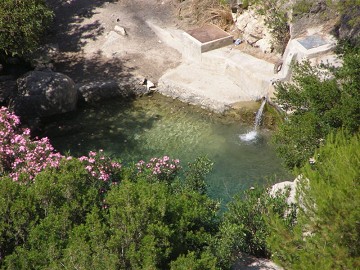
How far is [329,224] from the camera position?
8594mm

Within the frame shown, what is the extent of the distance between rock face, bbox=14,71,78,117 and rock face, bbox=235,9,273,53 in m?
7.42

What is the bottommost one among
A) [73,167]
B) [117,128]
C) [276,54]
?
[117,128]

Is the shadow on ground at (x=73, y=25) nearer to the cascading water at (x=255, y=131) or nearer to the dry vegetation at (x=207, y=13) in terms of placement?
the dry vegetation at (x=207, y=13)

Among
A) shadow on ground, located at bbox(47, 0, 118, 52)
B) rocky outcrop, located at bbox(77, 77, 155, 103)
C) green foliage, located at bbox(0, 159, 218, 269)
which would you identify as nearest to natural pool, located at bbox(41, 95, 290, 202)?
rocky outcrop, located at bbox(77, 77, 155, 103)

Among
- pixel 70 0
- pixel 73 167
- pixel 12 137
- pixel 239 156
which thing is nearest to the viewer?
pixel 73 167

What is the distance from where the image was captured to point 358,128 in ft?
38.8

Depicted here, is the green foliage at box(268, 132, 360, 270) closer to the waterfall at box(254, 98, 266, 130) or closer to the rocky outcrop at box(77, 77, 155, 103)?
the waterfall at box(254, 98, 266, 130)

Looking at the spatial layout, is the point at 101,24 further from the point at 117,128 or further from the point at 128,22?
the point at 117,128

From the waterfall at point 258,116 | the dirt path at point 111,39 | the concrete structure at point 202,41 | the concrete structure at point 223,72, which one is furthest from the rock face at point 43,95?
the waterfall at point 258,116

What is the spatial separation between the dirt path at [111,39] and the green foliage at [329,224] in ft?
38.3

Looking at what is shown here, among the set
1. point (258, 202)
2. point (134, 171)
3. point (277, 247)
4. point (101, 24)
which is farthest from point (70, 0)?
point (277, 247)

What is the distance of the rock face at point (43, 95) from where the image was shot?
1822 centimetres

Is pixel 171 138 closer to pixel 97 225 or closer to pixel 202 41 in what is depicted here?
pixel 202 41

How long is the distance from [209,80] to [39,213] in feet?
35.8
